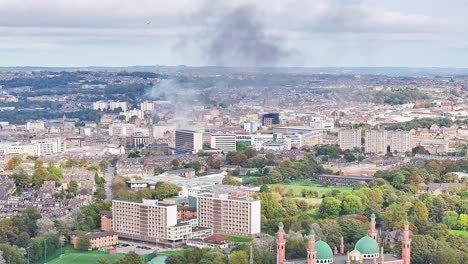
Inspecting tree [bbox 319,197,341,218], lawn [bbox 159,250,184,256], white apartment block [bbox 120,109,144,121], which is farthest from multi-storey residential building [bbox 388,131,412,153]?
lawn [bbox 159,250,184,256]

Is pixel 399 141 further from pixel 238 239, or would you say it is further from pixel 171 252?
pixel 171 252

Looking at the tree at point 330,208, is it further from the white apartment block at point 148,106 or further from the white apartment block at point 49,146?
the white apartment block at point 148,106

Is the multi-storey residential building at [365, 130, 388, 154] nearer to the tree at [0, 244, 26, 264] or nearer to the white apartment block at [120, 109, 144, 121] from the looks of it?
the white apartment block at [120, 109, 144, 121]

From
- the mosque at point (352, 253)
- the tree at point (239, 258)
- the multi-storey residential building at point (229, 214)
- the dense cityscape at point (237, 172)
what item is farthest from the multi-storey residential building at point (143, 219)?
the mosque at point (352, 253)

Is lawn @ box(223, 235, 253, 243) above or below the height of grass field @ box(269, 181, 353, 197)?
below

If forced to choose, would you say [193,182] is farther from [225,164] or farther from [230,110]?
[230,110]

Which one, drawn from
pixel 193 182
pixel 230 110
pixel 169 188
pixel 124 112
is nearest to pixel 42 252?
pixel 169 188
